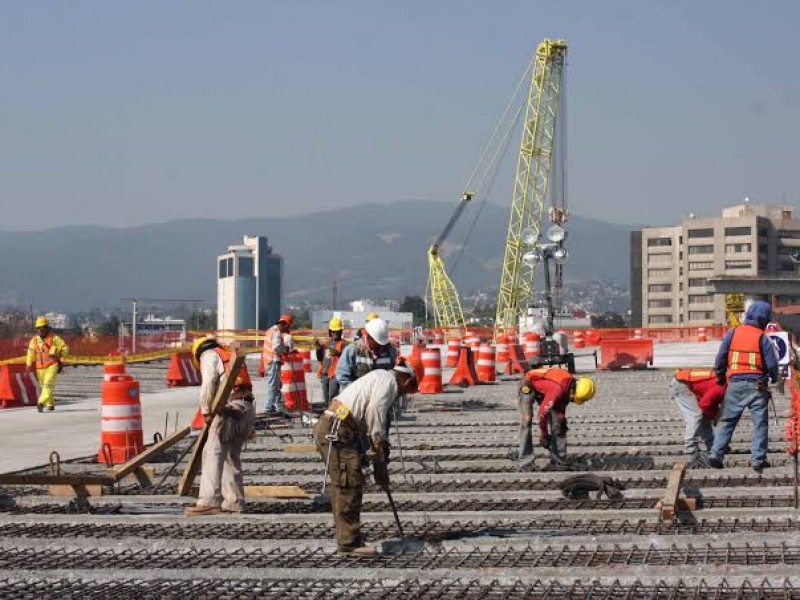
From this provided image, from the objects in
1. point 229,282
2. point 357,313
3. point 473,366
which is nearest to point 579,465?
point 473,366

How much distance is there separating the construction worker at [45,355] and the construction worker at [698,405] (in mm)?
11782

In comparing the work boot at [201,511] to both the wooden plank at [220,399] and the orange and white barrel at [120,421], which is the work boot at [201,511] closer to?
the wooden plank at [220,399]

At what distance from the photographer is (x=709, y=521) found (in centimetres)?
1028

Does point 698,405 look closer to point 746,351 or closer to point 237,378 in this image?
point 746,351

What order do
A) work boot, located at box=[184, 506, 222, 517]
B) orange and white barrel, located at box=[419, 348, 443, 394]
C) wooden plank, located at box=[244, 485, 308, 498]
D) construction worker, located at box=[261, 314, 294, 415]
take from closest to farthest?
work boot, located at box=[184, 506, 222, 517] < wooden plank, located at box=[244, 485, 308, 498] < construction worker, located at box=[261, 314, 294, 415] < orange and white barrel, located at box=[419, 348, 443, 394]

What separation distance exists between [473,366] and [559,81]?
214 ft

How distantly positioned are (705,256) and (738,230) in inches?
210

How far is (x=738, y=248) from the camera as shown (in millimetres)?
171000

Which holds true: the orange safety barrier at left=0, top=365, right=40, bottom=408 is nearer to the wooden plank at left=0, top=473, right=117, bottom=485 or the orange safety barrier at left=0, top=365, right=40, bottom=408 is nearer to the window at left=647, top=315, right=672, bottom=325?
the wooden plank at left=0, top=473, right=117, bottom=485

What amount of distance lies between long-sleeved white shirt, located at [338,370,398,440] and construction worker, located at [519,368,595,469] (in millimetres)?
4444

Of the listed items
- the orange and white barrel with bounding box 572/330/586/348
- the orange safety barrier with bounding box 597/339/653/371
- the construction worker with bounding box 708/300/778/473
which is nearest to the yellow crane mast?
the orange and white barrel with bounding box 572/330/586/348

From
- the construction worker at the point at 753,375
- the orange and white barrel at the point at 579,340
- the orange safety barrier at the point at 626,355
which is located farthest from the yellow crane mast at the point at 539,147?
the construction worker at the point at 753,375

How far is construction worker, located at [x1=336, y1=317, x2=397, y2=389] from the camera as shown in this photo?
34.0 feet

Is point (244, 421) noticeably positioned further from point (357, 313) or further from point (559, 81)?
point (357, 313)
